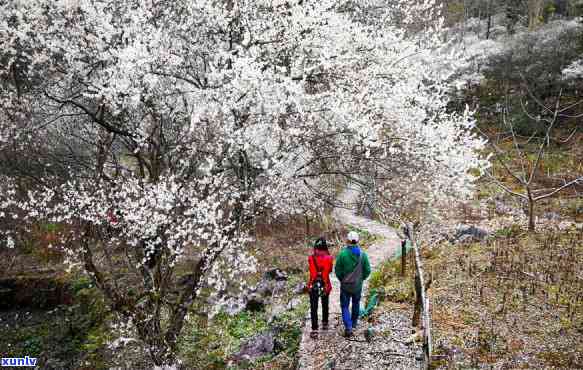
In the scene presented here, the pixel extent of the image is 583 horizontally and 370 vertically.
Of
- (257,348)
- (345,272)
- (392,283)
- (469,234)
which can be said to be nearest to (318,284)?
(345,272)

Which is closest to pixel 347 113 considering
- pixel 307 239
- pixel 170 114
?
pixel 170 114

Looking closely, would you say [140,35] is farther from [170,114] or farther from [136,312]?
[136,312]

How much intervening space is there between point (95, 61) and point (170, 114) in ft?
4.97

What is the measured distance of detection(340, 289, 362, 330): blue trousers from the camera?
6415mm

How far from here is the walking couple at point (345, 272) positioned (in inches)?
247

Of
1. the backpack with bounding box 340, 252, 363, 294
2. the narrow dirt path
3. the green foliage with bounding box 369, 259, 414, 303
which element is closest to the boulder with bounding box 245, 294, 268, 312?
the green foliage with bounding box 369, 259, 414, 303

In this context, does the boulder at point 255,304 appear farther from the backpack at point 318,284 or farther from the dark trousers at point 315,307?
the backpack at point 318,284

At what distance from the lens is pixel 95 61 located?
7.46 meters

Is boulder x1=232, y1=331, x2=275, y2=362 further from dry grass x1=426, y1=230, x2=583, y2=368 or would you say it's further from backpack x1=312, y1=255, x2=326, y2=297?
dry grass x1=426, y1=230, x2=583, y2=368

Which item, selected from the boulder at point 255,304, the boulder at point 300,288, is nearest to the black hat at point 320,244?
the boulder at point 300,288

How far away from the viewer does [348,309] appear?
6.60 m

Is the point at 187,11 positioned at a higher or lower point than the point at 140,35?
higher

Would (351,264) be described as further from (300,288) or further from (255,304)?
(255,304)

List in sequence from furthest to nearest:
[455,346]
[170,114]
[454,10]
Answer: [454,10], [170,114], [455,346]
